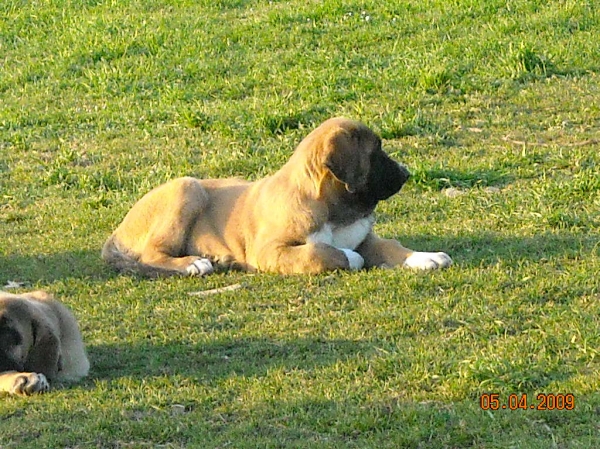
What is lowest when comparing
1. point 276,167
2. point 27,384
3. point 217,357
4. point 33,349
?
point 276,167

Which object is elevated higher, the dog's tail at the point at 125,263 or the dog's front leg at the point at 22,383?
the dog's front leg at the point at 22,383

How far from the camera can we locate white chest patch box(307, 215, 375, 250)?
325 inches

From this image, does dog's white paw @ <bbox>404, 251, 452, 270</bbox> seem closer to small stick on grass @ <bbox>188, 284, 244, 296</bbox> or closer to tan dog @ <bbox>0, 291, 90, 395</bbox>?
small stick on grass @ <bbox>188, 284, 244, 296</bbox>

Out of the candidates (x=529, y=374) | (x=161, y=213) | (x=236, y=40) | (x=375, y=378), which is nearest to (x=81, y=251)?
(x=161, y=213)

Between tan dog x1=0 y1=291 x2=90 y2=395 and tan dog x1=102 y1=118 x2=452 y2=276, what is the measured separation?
197cm

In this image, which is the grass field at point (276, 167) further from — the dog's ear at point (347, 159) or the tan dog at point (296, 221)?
the dog's ear at point (347, 159)

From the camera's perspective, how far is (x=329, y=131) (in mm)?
8281

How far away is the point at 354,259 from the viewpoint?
8.07m

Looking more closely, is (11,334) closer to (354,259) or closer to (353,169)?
(354,259)

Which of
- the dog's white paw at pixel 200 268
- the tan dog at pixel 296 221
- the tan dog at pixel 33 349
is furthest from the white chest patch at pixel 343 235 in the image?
the tan dog at pixel 33 349
